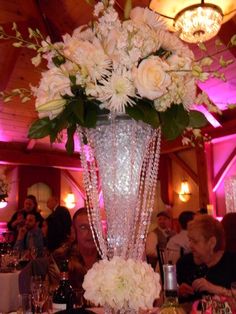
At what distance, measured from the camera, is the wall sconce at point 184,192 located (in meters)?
8.23

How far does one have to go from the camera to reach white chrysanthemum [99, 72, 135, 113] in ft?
3.27

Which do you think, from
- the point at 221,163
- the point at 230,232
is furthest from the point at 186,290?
the point at 221,163

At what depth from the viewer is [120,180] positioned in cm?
106

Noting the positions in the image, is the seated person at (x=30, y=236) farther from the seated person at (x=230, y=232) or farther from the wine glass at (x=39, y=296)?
the wine glass at (x=39, y=296)

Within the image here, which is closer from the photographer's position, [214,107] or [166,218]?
[214,107]

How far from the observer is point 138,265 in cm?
98

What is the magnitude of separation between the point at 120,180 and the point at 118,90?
9.5 inches

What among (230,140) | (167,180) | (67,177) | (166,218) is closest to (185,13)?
(166,218)

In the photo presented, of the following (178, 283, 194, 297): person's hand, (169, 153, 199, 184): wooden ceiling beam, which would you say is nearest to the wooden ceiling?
(169, 153, 199, 184): wooden ceiling beam

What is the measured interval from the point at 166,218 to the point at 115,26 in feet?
15.6

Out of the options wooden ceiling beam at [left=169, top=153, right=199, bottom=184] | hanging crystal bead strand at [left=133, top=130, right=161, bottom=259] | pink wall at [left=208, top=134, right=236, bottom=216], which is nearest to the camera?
hanging crystal bead strand at [left=133, top=130, right=161, bottom=259]

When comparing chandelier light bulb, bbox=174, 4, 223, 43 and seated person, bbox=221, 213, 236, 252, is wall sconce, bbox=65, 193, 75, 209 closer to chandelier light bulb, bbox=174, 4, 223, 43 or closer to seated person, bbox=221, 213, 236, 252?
seated person, bbox=221, 213, 236, 252

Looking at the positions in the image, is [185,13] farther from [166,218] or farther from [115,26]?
[166,218]

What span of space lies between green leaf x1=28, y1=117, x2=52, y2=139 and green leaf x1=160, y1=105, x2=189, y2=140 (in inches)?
12.5
